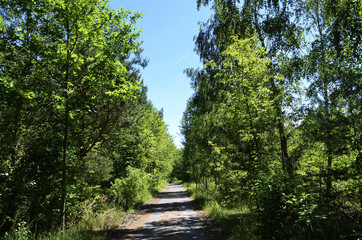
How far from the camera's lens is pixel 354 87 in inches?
178

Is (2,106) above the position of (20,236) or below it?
above

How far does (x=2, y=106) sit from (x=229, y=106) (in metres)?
7.32

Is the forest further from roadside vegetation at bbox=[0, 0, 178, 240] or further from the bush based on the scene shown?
the bush

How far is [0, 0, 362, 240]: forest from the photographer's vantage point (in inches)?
178

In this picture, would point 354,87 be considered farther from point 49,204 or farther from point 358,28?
point 49,204

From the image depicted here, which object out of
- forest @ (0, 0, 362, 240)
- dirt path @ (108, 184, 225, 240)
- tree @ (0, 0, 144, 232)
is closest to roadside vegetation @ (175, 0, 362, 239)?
forest @ (0, 0, 362, 240)

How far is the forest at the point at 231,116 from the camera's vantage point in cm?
452

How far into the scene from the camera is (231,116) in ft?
25.9

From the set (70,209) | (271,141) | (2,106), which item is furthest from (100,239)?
(271,141)

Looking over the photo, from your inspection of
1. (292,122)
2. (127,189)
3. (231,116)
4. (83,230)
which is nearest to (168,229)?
(83,230)

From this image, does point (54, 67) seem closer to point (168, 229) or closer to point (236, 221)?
point (168, 229)

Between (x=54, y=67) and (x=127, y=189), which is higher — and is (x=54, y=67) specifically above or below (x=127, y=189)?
above

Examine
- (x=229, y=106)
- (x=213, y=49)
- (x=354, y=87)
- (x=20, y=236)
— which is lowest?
(x=20, y=236)

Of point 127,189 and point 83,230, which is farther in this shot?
point 127,189
